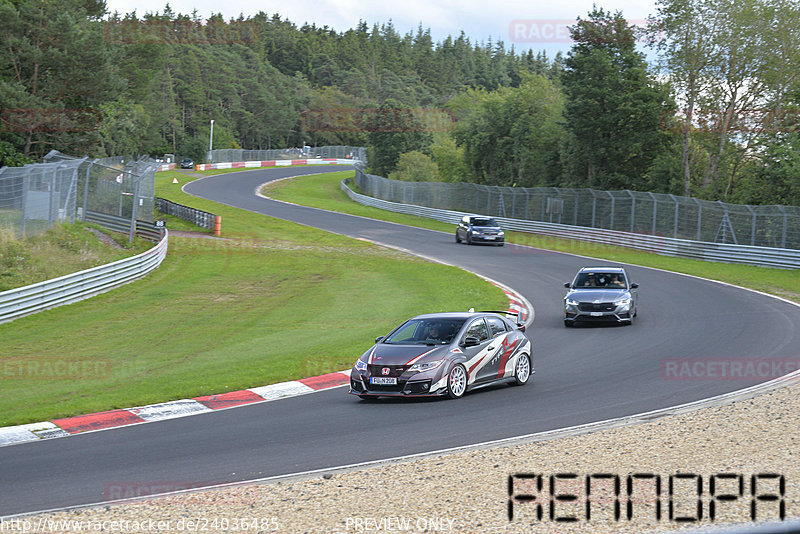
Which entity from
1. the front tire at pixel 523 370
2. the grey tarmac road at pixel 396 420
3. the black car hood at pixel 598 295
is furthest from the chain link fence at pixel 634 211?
the front tire at pixel 523 370

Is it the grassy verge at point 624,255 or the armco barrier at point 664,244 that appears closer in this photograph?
the grassy verge at point 624,255

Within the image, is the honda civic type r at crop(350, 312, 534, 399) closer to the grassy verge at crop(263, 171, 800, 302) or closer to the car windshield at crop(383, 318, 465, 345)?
the car windshield at crop(383, 318, 465, 345)

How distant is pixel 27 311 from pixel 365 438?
49.7ft

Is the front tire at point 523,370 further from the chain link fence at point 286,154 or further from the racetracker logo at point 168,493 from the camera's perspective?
the chain link fence at point 286,154

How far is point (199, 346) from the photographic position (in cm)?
1920

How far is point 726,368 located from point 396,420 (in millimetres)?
6588

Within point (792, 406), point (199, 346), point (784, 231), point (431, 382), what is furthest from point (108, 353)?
point (784, 231)

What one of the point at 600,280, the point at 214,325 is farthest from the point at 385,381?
the point at 600,280

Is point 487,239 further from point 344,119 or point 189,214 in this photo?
point 344,119

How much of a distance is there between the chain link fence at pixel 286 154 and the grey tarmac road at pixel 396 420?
101006mm

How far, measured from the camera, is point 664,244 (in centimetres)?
4138

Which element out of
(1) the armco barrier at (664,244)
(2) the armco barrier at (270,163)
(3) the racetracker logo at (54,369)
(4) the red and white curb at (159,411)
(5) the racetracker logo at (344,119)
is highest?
(5) the racetracker logo at (344,119)

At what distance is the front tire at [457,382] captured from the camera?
43.6 ft

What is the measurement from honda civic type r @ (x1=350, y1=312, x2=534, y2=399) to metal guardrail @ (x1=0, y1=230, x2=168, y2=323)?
39.9 ft
